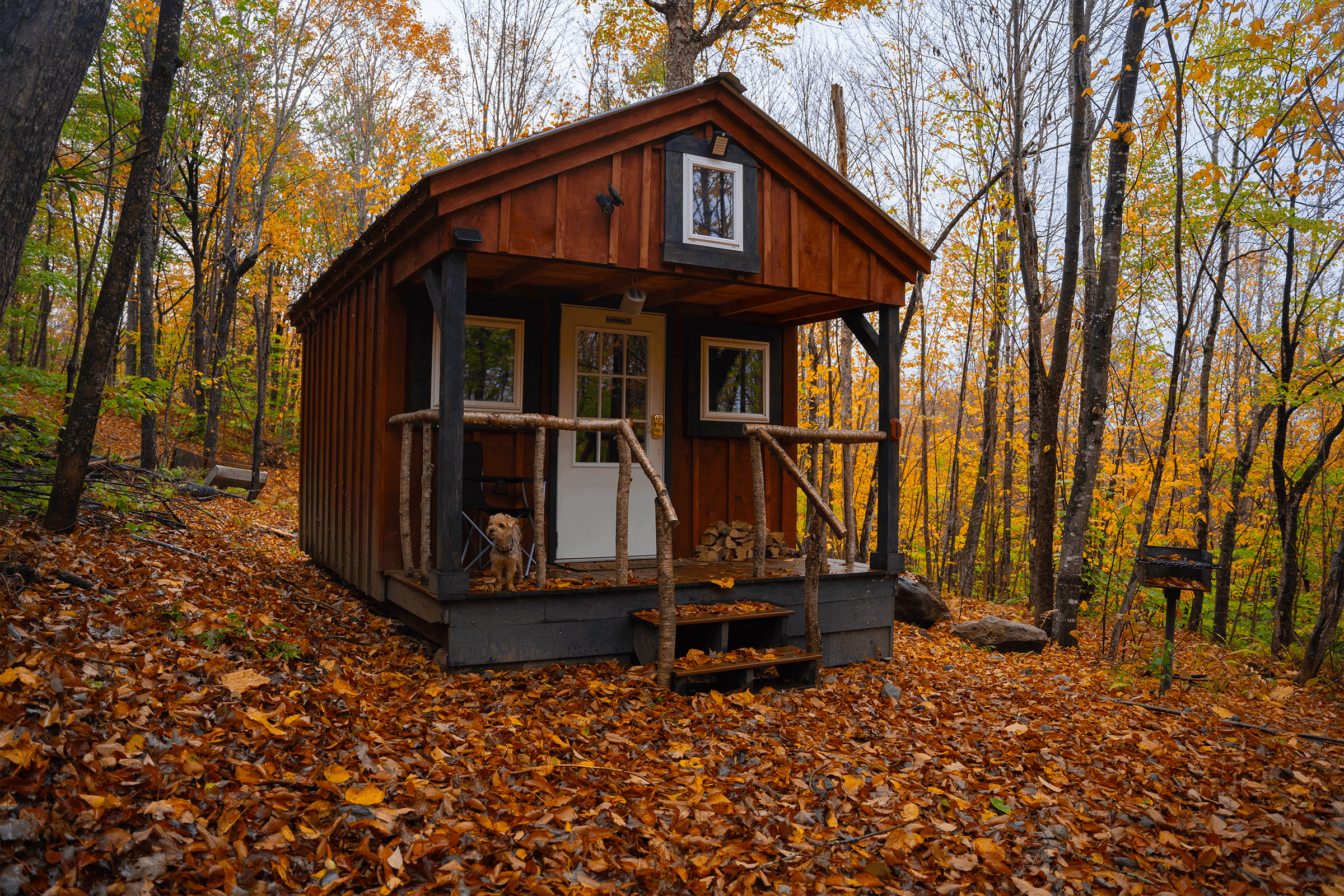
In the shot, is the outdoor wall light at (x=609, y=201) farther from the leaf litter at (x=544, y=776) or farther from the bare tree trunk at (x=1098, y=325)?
the bare tree trunk at (x=1098, y=325)

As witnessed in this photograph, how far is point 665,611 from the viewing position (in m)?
5.25

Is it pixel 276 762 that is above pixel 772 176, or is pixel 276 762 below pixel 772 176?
below

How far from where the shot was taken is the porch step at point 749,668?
5.29 metres

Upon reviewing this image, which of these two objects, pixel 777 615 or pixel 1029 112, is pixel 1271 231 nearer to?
pixel 1029 112

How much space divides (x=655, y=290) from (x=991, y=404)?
8.18 m

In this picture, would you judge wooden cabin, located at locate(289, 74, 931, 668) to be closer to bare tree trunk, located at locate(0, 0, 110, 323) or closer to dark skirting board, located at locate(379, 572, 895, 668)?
dark skirting board, located at locate(379, 572, 895, 668)

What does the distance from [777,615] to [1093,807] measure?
2.36 m

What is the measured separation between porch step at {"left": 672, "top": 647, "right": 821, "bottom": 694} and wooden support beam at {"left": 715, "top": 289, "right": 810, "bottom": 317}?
9.90 feet

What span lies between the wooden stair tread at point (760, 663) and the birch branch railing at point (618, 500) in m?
0.16

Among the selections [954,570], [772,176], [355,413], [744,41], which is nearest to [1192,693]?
[772,176]

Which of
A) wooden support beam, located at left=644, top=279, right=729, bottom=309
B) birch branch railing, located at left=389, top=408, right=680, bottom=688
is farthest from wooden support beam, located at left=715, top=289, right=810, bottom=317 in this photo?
birch branch railing, located at left=389, top=408, right=680, bottom=688

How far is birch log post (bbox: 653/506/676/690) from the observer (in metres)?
5.21

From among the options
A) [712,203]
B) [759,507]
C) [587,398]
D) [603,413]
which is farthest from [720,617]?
[712,203]

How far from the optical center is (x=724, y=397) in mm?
8047
